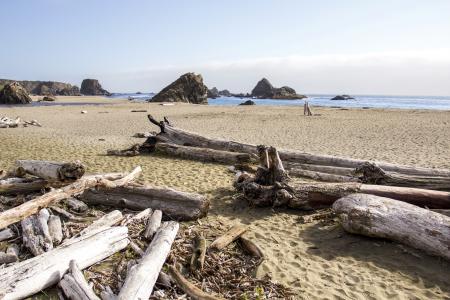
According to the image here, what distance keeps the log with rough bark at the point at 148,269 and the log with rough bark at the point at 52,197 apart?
196 centimetres

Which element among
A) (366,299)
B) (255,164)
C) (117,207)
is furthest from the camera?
(255,164)

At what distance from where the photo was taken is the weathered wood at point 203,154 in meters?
11.3

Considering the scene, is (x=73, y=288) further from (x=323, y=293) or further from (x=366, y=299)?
(x=366, y=299)

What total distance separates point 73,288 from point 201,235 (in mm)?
2133

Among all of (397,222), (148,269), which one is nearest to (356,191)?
(397,222)

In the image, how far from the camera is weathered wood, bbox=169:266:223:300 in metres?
4.10

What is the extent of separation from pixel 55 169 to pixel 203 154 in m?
5.63

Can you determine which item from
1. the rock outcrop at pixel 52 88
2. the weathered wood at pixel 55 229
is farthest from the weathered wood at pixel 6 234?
the rock outcrop at pixel 52 88

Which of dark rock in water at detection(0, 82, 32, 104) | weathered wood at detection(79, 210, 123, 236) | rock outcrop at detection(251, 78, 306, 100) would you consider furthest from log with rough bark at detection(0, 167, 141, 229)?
rock outcrop at detection(251, 78, 306, 100)

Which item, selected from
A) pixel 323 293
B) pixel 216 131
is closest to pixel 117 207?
pixel 323 293

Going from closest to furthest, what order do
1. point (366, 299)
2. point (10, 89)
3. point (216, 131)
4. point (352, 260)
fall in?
point (366, 299), point (352, 260), point (216, 131), point (10, 89)

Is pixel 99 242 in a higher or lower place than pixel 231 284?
higher

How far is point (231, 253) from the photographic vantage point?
17.8 feet

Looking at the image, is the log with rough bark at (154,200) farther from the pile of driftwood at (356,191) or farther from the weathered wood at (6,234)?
the weathered wood at (6,234)
